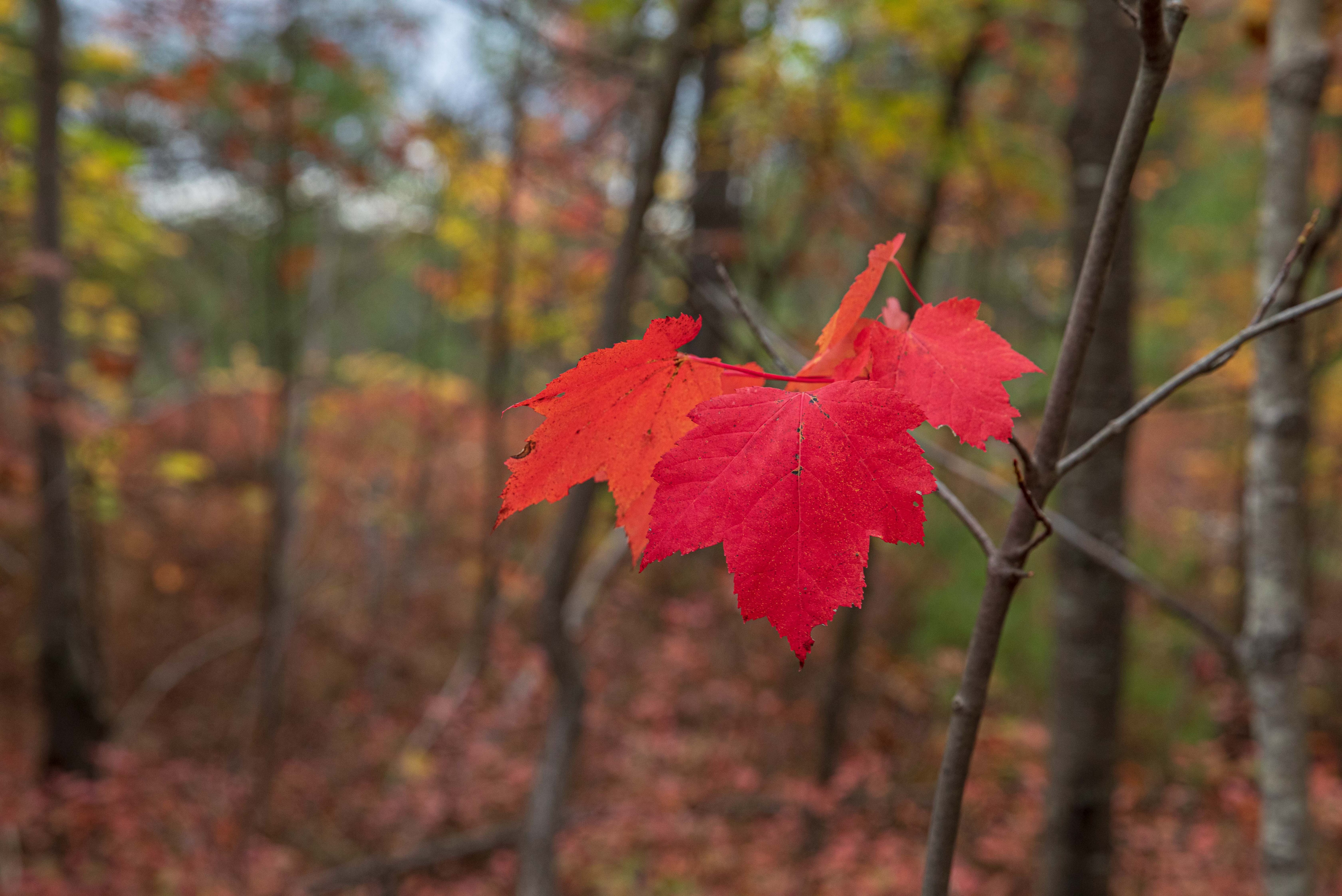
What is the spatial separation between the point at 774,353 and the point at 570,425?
262mm

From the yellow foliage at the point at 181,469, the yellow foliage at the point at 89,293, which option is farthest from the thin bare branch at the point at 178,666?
the yellow foliage at the point at 89,293

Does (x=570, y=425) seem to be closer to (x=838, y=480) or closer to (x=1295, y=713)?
(x=838, y=480)

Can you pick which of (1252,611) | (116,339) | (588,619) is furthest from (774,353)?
(116,339)

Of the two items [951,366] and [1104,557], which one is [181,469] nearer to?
[1104,557]

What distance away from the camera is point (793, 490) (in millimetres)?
586

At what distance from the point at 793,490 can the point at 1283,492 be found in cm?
150

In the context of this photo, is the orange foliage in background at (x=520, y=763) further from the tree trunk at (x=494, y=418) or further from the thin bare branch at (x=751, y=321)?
the thin bare branch at (x=751, y=321)

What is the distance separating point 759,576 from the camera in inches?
22.0

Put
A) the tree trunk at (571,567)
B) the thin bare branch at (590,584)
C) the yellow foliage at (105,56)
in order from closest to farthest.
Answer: the tree trunk at (571,567) → the thin bare branch at (590,584) → the yellow foliage at (105,56)

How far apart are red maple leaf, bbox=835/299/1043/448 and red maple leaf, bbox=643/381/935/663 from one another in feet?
0.20

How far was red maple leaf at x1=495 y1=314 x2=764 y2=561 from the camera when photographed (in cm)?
65

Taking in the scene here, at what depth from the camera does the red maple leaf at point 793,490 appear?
0.56m

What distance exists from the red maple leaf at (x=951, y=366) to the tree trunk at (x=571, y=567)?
4.68ft

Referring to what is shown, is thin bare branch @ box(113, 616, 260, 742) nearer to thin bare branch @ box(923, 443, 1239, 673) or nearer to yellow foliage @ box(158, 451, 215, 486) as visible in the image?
yellow foliage @ box(158, 451, 215, 486)
